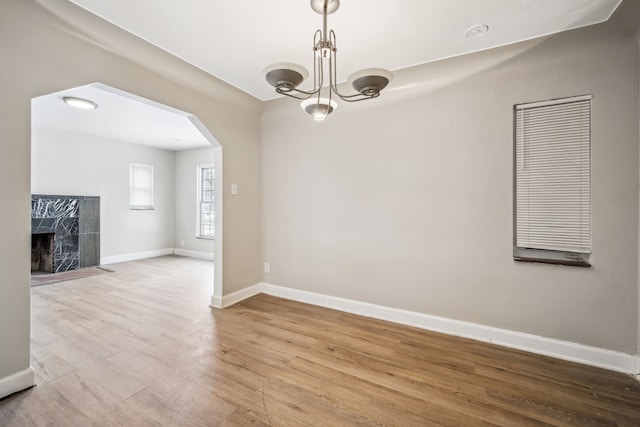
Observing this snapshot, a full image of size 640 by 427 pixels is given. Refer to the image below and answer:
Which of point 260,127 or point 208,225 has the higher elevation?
point 260,127

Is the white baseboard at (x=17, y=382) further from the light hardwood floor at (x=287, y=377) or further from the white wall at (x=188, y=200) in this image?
the white wall at (x=188, y=200)

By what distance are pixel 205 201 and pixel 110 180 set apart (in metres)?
1.96

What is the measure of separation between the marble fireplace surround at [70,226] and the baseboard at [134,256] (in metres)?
0.21

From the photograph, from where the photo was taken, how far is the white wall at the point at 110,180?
5.02 metres

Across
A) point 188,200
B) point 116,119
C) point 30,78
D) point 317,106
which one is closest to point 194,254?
point 188,200

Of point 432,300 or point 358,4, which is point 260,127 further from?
point 432,300

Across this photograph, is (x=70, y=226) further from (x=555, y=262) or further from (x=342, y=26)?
(x=555, y=262)

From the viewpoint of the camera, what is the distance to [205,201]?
674 centimetres

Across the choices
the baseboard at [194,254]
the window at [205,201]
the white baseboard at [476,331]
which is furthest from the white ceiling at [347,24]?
the baseboard at [194,254]

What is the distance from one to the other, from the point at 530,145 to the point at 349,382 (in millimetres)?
2482

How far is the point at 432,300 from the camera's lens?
9.08ft

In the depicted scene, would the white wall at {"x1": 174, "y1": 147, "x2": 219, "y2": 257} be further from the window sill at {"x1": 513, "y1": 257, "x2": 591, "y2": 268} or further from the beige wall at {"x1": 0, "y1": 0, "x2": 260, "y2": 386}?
the window sill at {"x1": 513, "y1": 257, "x2": 591, "y2": 268}

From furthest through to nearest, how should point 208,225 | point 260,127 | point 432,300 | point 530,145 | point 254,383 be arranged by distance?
point 208,225, point 260,127, point 432,300, point 530,145, point 254,383

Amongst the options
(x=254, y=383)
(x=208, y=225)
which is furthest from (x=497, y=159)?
(x=208, y=225)
